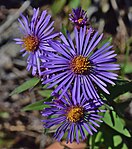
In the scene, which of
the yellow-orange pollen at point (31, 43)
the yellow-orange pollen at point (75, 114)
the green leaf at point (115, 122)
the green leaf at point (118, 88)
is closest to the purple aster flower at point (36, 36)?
the yellow-orange pollen at point (31, 43)

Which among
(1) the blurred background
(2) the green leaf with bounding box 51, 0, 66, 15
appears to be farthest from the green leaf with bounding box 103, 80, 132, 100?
(2) the green leaf with bounding box 51, 0, 66, 15

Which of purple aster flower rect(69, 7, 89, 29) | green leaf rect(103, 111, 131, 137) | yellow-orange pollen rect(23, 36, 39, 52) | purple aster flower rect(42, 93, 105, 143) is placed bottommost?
green leaf rect(103, 111, 131, 137)

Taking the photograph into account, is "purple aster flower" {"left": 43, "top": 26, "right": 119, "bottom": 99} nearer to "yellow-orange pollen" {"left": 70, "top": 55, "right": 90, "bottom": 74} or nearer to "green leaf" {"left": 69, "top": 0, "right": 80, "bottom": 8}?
"yellow-orange pollen" {"left": 70, "top": 55, "right": 90, "bottom": 74}

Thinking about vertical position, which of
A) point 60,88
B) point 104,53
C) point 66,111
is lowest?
point 66,111

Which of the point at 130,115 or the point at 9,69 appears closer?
the point at 130,115

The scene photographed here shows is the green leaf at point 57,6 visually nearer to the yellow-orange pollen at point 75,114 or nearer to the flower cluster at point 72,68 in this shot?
the flower cluster at point 72,68

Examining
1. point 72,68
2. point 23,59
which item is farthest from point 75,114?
point 23,59

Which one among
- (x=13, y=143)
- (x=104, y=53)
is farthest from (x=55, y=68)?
(x=13, y=143)

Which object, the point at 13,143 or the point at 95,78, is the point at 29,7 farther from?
the point at 95,78
